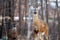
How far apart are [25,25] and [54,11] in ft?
1.75

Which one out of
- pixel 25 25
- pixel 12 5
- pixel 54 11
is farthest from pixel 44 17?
pixel 12 5

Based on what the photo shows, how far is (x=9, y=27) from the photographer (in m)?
2.46

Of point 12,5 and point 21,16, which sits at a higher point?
point 12,5

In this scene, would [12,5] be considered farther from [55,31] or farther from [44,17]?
[55,31]

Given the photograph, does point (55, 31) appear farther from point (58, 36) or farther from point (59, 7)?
point (59, 7)

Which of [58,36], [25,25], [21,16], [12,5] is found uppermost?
[12,5]

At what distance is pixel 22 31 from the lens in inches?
95.7

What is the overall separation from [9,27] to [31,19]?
39 centimetres

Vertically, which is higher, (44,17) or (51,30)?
(44,17)

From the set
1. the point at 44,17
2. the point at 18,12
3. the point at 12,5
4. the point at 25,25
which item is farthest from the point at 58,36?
the point at 12,5

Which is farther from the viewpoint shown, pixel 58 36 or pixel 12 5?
pixel 12 5

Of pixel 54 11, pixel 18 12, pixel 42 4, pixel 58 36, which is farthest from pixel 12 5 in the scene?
pixel 58 36

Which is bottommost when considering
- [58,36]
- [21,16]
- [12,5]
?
[58,36]

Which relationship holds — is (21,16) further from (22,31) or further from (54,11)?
(54,11)
